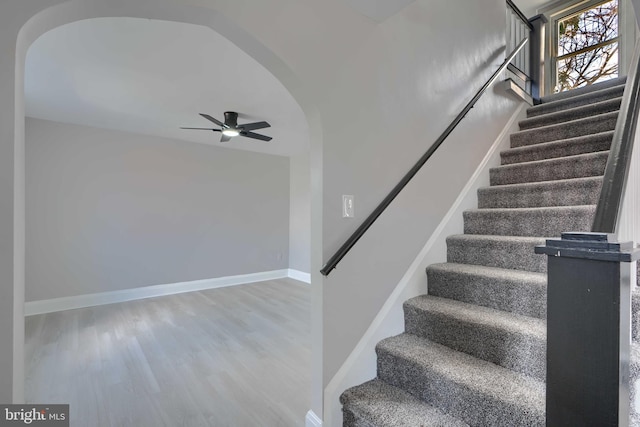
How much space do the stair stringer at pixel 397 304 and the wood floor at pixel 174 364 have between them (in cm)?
52

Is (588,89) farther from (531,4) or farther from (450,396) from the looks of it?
(450,396)

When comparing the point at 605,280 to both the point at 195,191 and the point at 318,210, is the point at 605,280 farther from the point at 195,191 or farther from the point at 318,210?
the point at 195,191

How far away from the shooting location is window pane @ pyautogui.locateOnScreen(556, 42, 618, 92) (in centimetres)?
413

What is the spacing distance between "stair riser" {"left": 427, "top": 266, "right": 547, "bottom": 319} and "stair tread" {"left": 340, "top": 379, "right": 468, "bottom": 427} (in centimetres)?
69

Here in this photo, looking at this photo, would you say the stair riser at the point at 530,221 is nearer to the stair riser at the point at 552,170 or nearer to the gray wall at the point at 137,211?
the stair riser at the point at 552,170

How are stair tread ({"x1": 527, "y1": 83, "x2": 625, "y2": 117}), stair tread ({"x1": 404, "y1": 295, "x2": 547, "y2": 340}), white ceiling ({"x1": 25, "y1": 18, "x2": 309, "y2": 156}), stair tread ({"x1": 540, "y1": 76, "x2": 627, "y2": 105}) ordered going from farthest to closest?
1. stair tread ({"x1": 540, "y1": 76, "x2": 627, "y2": 105})
2. stair tread ({"x1": 527, "y1": 83, "x2": 625, "y2": 117})
3. white ceiling ({"x1": 25, "y1": 18, "x2": 309, "y2": 156})
4. stair tread ({"x1": 404, "y1": 295, "x2": 547, "y2": 340})

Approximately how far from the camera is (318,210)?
A: 60.7 inches

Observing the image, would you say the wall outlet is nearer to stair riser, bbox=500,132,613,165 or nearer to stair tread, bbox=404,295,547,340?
stair tread, bbox=404,295,547,340

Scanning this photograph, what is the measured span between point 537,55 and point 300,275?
5077 mm

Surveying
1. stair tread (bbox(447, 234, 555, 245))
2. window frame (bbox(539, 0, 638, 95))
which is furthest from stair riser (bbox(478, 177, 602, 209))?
window frame (bbox(539, 0, 638, 95))

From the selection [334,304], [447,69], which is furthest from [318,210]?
[447,69]

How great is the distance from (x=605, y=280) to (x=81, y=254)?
5.34 metres

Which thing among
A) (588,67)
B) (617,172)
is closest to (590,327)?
(617,172)

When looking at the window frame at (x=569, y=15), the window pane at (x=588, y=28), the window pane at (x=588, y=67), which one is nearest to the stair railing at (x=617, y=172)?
the window frame at (x=569, y=15)
